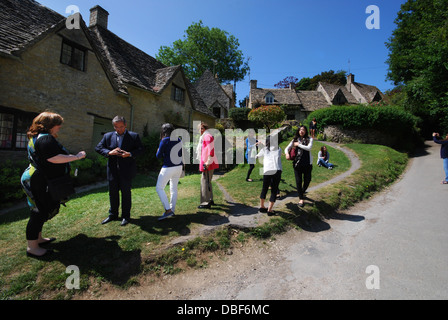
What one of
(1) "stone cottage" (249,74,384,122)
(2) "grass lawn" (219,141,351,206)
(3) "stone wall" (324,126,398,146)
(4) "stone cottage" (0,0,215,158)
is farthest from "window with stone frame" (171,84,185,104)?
(1) "stone cottage" (249,74,384,122)

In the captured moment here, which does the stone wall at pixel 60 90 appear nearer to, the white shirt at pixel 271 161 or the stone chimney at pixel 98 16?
the stone chimney at pixel 98 16

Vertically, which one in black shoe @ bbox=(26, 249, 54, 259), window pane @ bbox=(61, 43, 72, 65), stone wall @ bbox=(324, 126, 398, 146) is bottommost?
black shoe @ bbox=(26, 249, 54, 259)

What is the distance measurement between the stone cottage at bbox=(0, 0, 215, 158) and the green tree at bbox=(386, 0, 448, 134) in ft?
64.5

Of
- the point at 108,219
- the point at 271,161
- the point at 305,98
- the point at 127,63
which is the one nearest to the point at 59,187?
the point at 108,219

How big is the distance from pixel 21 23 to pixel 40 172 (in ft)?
36.7

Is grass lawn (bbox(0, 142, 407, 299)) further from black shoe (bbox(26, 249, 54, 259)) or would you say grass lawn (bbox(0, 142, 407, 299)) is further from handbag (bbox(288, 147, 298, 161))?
handbag (bbox(288, 147, 298, 161))

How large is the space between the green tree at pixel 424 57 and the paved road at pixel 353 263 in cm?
1540

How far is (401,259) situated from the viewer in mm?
3514

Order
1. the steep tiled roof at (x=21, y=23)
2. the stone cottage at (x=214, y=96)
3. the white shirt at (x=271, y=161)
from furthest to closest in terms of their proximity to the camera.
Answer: the stone cottage at (x=214, y=96)
the steep tiled roof at (x=21, y=23)
the white shirt at (x=271, y=161)

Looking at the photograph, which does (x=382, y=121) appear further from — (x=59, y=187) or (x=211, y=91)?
(x=211, y=91)

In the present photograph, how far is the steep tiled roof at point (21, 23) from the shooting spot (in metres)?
8.25

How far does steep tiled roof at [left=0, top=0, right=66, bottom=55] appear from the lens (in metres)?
8.25

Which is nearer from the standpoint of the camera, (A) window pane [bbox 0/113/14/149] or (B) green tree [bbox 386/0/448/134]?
(A) window pane [bbox 0/113/14/149]

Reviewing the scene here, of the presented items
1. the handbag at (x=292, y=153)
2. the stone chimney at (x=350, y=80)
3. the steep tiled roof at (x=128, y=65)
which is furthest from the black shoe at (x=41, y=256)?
the stone chimney at (x=350, y=80)
